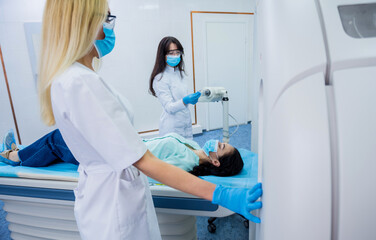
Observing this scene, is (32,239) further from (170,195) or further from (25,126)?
(25,126)

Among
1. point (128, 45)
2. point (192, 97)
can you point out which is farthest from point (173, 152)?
point (128, 45)

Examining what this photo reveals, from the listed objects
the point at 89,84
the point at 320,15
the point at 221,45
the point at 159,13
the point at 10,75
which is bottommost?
the point at 89,84

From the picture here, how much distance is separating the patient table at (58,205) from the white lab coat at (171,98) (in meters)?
1.00

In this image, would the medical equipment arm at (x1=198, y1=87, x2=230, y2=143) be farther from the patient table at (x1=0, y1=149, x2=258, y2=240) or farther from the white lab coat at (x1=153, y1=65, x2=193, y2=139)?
the patient table at (x1=0, y1=149, x2=258, y2=240)

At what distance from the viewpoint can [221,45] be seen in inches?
169

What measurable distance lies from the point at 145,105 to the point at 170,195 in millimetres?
2779

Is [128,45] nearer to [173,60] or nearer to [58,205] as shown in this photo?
[173,60]

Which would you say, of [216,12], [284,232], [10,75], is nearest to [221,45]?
[216,12]

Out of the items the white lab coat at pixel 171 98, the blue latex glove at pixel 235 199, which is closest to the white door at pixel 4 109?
the white lab coat at pixel 171 98

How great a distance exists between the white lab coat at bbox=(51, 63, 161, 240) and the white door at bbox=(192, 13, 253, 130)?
3453 mm

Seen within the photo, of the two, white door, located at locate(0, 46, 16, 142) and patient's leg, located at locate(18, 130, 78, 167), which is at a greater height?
white door, located at locate(0, 46, 16, 142)

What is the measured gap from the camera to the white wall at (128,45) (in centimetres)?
313

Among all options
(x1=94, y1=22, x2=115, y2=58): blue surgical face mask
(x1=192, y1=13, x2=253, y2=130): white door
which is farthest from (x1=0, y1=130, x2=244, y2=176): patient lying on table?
(x1=192, y1=13, x2=253, y2=130): white door

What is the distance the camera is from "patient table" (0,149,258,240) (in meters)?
1.29
